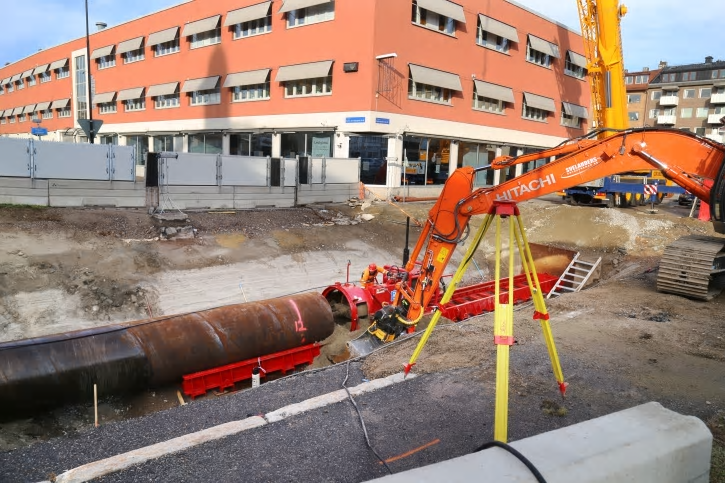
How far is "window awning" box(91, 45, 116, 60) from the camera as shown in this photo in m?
37.3

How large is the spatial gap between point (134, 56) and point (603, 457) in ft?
133

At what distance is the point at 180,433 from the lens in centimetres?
482

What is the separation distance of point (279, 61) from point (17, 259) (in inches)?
684

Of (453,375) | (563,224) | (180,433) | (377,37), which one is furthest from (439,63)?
(180,433)

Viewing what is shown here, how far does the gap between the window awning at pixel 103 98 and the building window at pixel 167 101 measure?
19.5 ft

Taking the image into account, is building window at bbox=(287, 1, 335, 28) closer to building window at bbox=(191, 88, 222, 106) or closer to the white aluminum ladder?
building window at bbox=(191, 88, 222, 106)

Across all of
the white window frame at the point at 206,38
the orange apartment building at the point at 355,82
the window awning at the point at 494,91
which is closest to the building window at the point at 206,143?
the orange apartment building at the point at 355,82

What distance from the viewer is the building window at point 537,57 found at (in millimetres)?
29969

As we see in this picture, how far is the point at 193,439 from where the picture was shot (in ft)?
14.9

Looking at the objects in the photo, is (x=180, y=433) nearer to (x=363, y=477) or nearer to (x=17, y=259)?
(x=363, y=477)

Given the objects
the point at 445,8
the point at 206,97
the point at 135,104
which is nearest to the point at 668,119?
the point at 445,8

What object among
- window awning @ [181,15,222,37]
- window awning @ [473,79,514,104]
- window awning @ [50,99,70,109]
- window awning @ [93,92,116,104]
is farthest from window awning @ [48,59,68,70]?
window awning @ [473,79,514,104]

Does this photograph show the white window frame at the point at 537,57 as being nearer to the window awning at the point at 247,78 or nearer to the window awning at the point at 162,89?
the window awning at the point at 247,78

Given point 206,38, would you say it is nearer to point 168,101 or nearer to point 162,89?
point 162,89
